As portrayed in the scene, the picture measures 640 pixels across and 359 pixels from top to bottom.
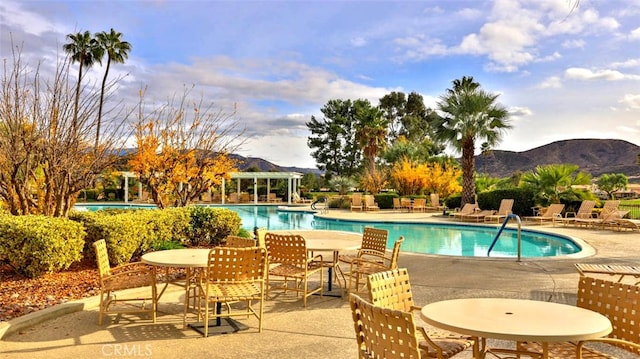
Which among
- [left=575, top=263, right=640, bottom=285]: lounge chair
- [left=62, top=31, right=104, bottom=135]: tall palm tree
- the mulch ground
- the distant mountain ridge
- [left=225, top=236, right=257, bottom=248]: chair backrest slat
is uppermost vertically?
[left=62, top=31, right=104, bottom=135]: tall palm tree

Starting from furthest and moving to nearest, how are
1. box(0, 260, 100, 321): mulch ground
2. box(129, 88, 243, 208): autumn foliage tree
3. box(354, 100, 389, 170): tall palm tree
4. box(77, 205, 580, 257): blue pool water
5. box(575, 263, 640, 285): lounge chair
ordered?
box(354, 100, 389, 170): tall palm tree
box(77, 205, 580, 257): blue pool water
box(129, 88, 243, 208): autumn foliage tree
box(575, 263, 640, 285): lounge chair
box(0, 260, 100, 321): mulch ground

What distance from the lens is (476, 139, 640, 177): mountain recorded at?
78.3 meters

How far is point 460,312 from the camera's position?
298 centimetres

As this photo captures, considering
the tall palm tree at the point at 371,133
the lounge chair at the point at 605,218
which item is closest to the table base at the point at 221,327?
the lounge chair at the point at 605,218

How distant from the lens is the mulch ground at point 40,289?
513 cm

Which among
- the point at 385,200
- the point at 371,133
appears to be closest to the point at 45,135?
the point at 385,200

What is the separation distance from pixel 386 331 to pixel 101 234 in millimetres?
5464

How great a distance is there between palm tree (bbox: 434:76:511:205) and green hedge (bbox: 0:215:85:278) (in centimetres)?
1736

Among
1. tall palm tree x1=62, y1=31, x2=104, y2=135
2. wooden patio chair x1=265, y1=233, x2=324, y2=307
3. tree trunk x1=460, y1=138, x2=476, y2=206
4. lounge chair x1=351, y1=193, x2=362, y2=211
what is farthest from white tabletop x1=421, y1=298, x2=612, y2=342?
tall palm tree x1=62, y1=31, x2=104, y2=135

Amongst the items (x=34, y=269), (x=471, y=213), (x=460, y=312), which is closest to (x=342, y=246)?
(x=460, y=312)

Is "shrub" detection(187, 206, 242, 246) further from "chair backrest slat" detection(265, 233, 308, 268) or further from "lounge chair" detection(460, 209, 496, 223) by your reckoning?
"lounge chair" detection(460, 209, 496, 223)

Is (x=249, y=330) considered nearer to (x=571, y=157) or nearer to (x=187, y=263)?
(x=187, y=263)

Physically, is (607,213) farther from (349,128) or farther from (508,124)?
(349,128)

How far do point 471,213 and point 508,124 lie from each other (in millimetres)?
4508
